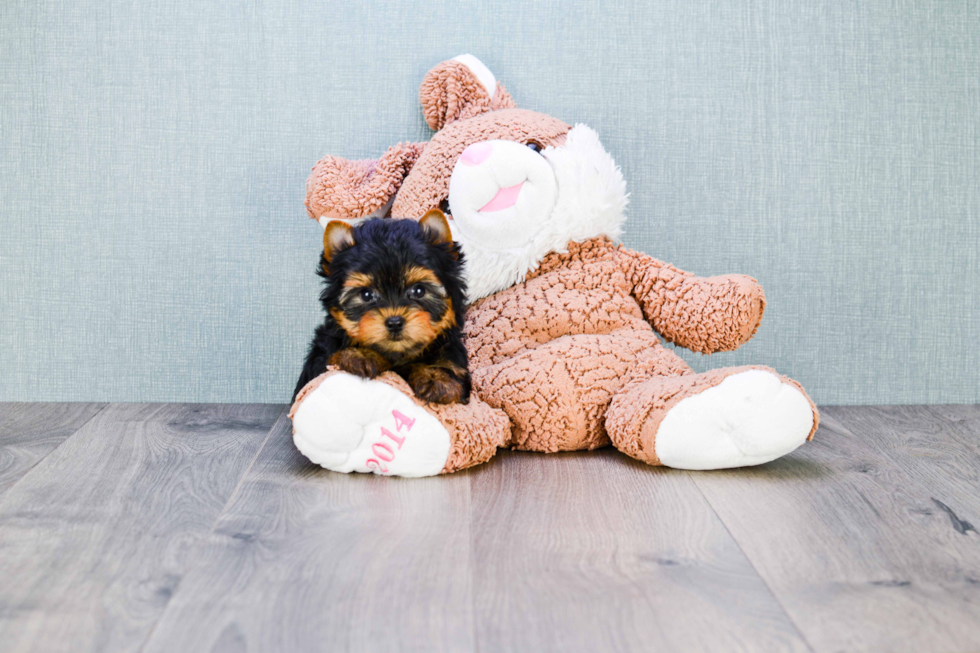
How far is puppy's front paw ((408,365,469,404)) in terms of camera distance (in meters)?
1.43

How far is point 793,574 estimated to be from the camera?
107cm

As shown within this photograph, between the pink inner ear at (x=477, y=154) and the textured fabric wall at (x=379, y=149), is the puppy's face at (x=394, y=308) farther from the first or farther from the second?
the textured fabric wall at (x=379, y=149)

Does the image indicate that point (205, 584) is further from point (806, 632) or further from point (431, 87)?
point (431, 87)

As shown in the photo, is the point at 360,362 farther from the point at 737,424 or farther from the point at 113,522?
the point at 737,424

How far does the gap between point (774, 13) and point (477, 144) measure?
3.20 ft

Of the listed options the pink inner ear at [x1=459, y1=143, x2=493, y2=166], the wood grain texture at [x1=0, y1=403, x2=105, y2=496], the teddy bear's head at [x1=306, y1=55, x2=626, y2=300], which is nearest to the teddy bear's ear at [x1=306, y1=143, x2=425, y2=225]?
the teddy bear's head at [x1=306, y1=55, x2=626, y2=300]

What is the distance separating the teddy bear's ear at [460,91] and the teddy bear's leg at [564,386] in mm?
647

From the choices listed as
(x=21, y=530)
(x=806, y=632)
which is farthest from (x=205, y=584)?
(x=806, y=632)

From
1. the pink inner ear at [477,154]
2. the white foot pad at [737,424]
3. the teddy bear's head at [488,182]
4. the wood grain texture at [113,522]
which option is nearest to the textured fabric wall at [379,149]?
the teddy bear's head at [488,182]

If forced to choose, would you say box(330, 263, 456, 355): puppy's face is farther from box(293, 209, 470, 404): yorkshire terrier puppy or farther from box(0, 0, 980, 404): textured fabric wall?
box(0, 0, 980, 404): textured fabric wall

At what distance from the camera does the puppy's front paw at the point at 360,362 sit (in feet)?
4.57

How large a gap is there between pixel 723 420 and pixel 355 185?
100 centimetres

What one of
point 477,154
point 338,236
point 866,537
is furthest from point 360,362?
point 866,537

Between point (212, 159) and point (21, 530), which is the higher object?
point (212, 159)
